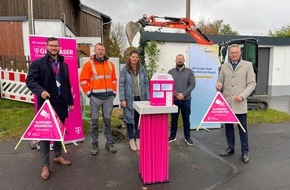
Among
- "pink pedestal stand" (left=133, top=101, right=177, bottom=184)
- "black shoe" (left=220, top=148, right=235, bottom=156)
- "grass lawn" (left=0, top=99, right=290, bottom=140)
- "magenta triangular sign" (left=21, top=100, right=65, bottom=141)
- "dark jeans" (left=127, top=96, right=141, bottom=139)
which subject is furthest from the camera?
"grass lawn" (left=0, top=99, right=290, bottom=140)

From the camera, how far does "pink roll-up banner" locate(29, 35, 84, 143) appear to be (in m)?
4.89

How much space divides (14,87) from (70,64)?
5.26m

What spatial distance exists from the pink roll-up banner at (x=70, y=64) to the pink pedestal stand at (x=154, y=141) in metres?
2.11

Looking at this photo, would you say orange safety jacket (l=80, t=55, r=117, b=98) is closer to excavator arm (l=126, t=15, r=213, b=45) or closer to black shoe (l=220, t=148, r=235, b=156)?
black shoe (l=220, t=148, r=235, b=156)

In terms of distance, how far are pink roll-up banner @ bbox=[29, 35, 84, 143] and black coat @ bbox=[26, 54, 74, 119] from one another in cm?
95

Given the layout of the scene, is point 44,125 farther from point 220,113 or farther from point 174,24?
point 174,24

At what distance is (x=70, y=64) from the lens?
5.21 meters

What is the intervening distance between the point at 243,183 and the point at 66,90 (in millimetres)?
3100

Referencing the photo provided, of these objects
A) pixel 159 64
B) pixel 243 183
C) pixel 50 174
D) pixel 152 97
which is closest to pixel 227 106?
pixel 243 183

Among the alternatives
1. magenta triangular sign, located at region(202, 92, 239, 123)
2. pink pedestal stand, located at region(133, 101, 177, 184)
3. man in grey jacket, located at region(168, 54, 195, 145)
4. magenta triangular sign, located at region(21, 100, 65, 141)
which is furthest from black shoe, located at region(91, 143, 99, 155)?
magenta triangular sign, located at region(202, 92, 239, 123)

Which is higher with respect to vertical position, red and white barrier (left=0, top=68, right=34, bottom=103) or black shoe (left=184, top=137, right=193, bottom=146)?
red and white barrier (left=0, top=68, right=34, bottom=103)

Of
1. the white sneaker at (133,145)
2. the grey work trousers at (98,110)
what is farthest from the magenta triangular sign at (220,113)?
the grey work trousers at (98,110)

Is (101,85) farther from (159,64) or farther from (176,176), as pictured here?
(159,64)

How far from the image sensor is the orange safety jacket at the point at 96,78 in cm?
464
